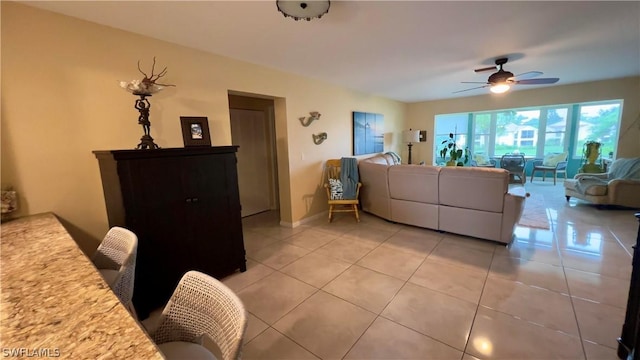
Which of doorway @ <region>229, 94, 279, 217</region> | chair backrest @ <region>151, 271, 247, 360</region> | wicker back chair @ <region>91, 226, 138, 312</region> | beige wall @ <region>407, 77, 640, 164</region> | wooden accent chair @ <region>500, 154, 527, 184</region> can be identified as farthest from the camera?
wooden accent chair @ <region>500, 154, 527, 184</region>

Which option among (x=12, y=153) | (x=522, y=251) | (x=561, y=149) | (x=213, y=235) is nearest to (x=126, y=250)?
(x=213, y=235)

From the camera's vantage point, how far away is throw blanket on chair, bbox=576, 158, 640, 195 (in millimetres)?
4188

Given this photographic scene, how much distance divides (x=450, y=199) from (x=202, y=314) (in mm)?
3224

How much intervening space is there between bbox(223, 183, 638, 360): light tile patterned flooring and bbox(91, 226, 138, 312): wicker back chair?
83 cm

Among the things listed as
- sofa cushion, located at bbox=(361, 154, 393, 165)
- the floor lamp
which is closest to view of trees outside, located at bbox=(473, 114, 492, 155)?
the floor lamp

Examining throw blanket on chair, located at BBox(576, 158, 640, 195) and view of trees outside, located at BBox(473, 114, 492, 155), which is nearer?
throw blanket on chair, located at BBox(576, 158, 640, 195)

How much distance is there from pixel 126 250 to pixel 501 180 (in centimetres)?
362

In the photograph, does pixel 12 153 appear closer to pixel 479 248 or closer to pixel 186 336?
pixel 186 336

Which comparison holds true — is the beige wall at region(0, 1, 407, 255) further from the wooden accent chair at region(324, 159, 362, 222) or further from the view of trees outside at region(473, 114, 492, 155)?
the view of trees outside at region(473, 114, 492, 155)

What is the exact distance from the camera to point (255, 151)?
471 cm

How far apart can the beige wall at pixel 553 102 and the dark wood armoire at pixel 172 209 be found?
6.07 meters

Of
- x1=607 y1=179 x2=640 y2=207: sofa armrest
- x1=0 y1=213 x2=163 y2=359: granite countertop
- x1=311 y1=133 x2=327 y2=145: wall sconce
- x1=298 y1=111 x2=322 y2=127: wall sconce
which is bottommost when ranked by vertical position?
x1=607 y1=179 x2=640 y2=207: sofa armrest

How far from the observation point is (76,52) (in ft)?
6.56

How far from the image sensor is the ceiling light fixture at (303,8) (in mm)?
1734
